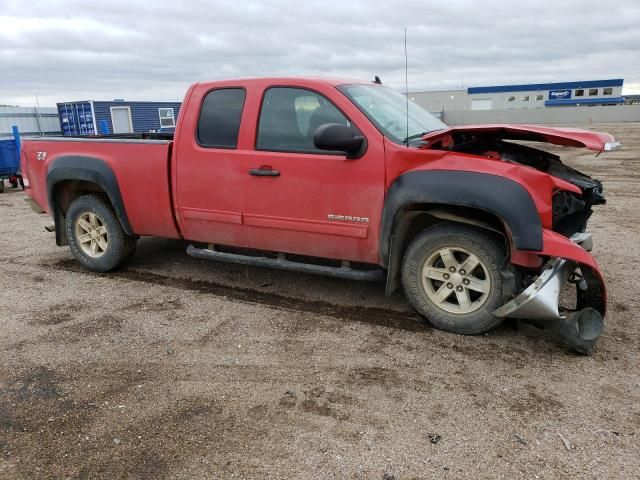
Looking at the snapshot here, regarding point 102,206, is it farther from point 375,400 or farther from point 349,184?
point 375,400

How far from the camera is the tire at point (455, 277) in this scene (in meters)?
3.76

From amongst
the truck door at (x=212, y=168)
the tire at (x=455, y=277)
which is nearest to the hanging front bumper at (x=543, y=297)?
the tire at (x=455, y=277)

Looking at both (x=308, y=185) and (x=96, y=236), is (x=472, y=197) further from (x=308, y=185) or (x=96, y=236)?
(x=96, y=236)

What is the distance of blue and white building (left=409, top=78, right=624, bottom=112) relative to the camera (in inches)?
2598

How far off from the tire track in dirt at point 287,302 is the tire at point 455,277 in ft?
0.80

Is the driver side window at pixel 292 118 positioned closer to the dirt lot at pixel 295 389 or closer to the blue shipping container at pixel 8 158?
the dirt lot at pixel 295 389

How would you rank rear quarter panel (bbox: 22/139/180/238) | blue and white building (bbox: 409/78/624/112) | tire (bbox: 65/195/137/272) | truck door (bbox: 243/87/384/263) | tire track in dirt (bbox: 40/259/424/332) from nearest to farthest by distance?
truck door (bbox: 243/87/384/263), tire track in dirt (bbox: 40/259/424/332), rear quarter panel (bbox: 22/139/180/238), tire (bbox: 65/195/137/272), blue and white building (bbox: 409/78/624/112)

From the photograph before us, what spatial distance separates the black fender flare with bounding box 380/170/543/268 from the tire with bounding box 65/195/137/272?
3054 mm

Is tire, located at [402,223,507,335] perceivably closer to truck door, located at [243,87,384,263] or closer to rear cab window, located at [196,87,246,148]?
truck door, located at [243,87,384,263]

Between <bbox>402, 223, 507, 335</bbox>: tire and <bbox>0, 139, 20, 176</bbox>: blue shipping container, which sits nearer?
<bbox>402, 223, 507, 335</bbox>: tire

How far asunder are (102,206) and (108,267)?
2.20ft

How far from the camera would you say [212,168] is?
4.63 meters

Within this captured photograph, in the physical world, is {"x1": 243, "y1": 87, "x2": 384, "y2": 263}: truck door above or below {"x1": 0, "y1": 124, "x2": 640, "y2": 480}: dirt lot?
above

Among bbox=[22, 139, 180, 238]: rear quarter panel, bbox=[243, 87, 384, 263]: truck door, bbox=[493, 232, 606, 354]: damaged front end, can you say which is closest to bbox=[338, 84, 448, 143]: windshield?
bbox=[243, 87, 384, 263]: truck door
